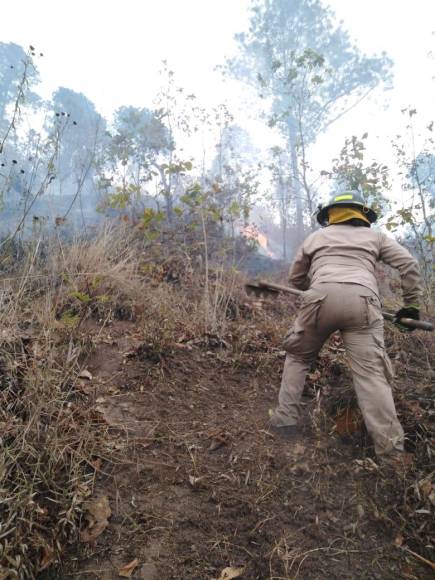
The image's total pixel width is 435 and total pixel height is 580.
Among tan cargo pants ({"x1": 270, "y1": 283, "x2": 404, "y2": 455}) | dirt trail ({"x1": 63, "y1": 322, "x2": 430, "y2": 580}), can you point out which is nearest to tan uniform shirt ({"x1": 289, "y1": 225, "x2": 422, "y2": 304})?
tan cargo pants ({"x1": 270, "y1": 283, "x2": 404, "y2": 455})

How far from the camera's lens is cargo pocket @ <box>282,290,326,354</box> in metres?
2.40

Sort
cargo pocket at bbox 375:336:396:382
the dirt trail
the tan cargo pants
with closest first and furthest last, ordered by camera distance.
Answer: the dirt trail, the tan cargo pants, cargo pocket at bbox 375:336:396:382

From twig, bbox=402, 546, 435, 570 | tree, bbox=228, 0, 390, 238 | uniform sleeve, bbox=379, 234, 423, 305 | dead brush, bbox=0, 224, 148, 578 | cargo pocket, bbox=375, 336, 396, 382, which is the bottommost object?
twig, bbox=402, 546, 435, 570

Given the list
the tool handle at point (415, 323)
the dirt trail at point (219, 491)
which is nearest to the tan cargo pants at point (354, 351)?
the dirt trail at point (219, 491)

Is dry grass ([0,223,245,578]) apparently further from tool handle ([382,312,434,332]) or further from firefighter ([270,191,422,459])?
tool handle ([382,312,434,332])

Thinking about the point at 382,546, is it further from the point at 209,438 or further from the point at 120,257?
the point at 120,257

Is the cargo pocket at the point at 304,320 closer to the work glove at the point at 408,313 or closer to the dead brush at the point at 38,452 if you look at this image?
the work glove at the point at 408,313

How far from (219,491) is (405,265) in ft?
6.56

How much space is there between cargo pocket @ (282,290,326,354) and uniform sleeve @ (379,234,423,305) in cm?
66

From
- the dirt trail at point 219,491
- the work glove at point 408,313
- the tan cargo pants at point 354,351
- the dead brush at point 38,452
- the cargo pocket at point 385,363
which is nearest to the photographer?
the dead brush at point 38,452

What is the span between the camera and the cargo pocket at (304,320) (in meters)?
2.40

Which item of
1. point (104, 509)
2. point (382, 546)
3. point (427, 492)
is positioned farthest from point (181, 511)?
point (427, 492)

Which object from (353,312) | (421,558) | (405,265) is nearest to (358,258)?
(405,265)

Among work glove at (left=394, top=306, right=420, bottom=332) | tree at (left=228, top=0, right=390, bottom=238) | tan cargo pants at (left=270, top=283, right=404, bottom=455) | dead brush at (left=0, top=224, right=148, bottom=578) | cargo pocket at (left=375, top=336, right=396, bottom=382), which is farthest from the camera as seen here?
tree at (left=228, top=0, right=390, bottom=238)
